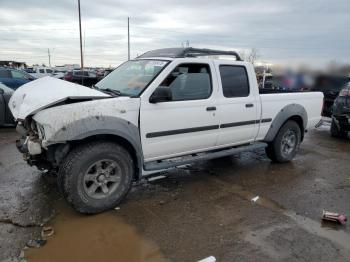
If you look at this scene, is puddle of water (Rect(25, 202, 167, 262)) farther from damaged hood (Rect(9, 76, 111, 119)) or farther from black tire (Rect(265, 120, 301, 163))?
black tire (Rect(265, 120, 301, 163))

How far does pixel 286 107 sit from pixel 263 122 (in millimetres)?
656

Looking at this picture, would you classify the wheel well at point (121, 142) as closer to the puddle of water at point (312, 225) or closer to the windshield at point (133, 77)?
the windshield at point (133, 77)

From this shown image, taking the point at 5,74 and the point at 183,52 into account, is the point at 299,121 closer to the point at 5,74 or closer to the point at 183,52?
the point at 183,52

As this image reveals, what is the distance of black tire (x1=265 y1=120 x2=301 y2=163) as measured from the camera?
6.47m

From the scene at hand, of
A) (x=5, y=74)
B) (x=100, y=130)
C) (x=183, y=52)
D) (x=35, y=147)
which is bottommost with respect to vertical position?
(x=35, y=147)

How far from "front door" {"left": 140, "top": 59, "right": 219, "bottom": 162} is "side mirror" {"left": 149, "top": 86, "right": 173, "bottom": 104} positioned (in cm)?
5

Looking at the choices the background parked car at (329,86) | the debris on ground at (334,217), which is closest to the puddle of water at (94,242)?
the debris on ground at (334,217)

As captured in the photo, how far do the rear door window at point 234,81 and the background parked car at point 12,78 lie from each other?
10.3m

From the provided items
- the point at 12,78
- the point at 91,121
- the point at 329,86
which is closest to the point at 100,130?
the point at 91,121

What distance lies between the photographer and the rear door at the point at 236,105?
210 inches

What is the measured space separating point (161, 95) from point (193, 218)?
5.11 ft

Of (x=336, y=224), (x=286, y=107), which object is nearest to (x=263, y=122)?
(x=286, y=107)

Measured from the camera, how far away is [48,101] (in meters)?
3.93

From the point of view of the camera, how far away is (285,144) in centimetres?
670
